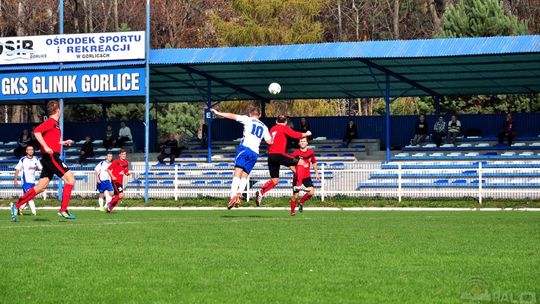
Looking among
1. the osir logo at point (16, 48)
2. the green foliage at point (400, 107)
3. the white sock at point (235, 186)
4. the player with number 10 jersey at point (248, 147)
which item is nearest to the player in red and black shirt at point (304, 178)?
the player with number 10 jersey at point (248, 147)

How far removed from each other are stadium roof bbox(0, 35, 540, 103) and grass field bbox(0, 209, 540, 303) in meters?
19.5

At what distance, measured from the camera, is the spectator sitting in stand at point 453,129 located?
42.9 metres

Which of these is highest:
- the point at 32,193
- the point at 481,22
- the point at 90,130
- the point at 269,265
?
the point at 481,22

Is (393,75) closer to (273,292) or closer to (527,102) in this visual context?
(527,102)

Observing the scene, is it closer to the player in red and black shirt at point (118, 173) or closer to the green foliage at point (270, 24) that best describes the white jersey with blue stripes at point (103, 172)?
the player in red and black shirt at point (118, 173)

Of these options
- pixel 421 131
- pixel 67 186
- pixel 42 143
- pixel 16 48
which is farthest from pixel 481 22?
pixel 42 143

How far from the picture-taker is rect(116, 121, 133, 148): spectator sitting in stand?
47625 mm

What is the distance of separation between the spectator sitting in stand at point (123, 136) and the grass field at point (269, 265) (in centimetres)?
2893

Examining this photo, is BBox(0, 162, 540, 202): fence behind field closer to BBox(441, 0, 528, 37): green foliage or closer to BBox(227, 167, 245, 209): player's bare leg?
BBox(227, 167, 245, 209): player's bare leg

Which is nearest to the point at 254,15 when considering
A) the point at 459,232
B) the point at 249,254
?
the point at 459,232

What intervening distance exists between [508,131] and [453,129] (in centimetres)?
238

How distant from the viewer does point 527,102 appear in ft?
174

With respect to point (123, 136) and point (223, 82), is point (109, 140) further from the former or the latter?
point (223, 82)

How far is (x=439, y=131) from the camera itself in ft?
141
